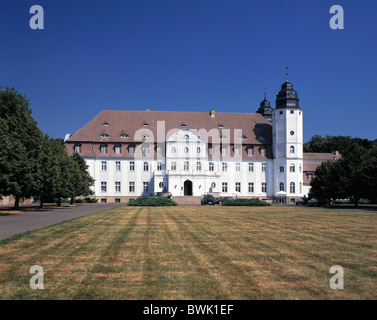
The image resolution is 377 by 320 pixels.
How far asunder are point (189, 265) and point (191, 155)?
5855 cm

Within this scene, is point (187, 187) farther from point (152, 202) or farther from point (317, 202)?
point (317, 202)

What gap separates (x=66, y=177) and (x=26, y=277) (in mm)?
35978

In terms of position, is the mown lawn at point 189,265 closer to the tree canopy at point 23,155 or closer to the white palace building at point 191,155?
the tree canopy at point 23,155

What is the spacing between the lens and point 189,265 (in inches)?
371

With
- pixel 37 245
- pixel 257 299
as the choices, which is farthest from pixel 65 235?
pixel 257 299

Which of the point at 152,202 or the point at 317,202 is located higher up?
the point at 152,202

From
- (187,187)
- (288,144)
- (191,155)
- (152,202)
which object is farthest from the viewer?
(187,187)

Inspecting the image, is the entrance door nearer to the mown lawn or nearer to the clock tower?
the clock tower

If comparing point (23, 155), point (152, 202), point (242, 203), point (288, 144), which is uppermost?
point (288, 144)

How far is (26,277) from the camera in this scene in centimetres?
820

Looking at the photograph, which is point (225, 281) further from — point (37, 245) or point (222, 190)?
point (222, 190)

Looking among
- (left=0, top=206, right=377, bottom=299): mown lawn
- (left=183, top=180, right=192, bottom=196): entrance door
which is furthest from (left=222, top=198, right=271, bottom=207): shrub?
(left=0, top=206, right=377, bottom=299): mown lawn

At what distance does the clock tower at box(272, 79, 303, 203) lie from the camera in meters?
68.2

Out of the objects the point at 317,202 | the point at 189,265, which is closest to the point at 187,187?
the point at 317,202
